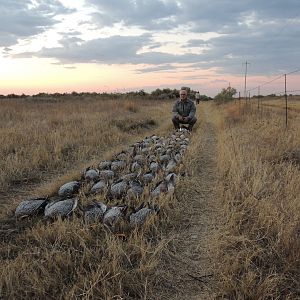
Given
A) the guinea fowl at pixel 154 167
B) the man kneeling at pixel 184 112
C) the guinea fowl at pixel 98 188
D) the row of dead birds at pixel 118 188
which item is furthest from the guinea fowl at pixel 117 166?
the man kneeling at pixel 184 112

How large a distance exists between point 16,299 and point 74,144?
251 inches

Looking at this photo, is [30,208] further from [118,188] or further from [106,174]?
[106,174]

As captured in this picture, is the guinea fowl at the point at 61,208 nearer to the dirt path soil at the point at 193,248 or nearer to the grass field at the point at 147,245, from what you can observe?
the grass field at the point at 147,245

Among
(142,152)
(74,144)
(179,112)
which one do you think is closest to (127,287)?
(142,152)

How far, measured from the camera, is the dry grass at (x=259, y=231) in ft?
9.83

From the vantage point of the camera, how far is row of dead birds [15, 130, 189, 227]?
4.25m

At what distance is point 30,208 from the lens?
448cm

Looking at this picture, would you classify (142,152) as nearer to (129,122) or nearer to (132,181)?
(132,181)

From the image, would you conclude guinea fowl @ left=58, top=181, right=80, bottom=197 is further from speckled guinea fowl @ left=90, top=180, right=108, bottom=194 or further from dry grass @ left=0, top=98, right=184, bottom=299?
dry grass @ left=0, top=98, right=184, bottom=299

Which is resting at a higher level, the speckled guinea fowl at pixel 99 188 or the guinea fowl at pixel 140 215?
the speckled guinea fowl at pixel 99 188

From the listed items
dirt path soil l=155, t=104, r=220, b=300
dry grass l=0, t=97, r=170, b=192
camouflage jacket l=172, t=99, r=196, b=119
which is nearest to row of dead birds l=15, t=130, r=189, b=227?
dirt path soil l=155, t=104, r=220, b=300

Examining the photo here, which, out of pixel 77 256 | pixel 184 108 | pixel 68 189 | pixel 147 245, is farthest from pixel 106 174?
pixel 184 108

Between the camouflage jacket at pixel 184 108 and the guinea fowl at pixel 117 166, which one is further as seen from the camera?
the camouflage jacket at pixel 184 108

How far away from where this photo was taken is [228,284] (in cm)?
299
